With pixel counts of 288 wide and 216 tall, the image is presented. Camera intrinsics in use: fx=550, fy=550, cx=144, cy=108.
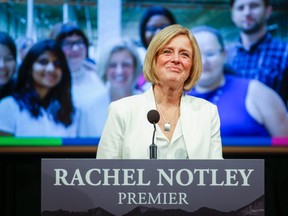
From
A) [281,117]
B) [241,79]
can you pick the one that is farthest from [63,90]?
[281,117]

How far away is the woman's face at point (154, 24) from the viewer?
3.95m

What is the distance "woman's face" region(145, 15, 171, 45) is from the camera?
3945 mm

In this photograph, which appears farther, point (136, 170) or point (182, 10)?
point (182, 10)

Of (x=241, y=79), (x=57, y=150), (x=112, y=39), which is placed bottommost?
(x=57, y=150)

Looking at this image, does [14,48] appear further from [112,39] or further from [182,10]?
[182,10]

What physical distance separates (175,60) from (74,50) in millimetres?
1977

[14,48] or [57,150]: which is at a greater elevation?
[14,48]

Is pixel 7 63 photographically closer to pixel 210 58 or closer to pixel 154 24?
pixel 154 24

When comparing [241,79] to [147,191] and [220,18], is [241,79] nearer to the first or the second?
[220,18]

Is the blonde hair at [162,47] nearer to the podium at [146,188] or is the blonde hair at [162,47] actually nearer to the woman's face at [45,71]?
the podium at [146,188]

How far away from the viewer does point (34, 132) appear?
3.93m

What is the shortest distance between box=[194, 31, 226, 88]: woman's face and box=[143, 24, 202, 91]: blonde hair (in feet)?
5.80

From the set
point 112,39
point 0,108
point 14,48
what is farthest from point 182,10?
point 0,108

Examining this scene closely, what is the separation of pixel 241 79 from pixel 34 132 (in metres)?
1.53
